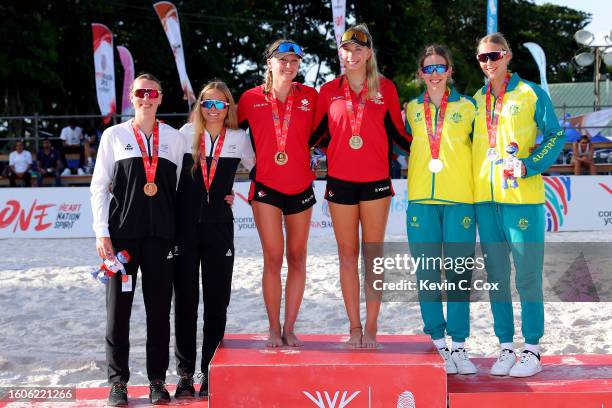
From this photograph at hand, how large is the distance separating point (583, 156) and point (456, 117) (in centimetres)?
1128

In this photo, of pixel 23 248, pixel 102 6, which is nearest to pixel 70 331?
pixel 23 248

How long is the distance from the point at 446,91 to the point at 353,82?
0.55 meters

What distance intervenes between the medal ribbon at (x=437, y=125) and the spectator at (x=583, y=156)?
1102cm

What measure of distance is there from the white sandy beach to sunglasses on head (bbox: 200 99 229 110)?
211 cm

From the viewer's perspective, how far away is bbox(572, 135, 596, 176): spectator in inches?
572

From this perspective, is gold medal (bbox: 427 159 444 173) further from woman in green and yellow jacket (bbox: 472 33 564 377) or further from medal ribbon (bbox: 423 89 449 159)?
woman in green and yellow jacket (bbox: 472 33 564 377)

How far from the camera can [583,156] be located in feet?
48.0

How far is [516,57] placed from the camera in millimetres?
37812

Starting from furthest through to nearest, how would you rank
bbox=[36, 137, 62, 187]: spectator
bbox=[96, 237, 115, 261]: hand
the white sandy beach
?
bbox=[36, 137, 62, 187]: spectator
the white sandy beach
bbox=[96, 237, 115, 261]: hand

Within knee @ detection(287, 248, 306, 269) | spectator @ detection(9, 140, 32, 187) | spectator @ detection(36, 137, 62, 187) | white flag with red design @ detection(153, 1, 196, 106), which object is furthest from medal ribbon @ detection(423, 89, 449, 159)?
white flag with red design @ detection(153, 1, 196, 106)

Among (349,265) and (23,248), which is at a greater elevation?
(349,265)

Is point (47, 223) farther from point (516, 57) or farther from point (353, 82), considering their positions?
point (516, 57)

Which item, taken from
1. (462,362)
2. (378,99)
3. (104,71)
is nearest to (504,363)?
(462,362)

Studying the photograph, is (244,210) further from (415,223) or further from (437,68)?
(437,68)
